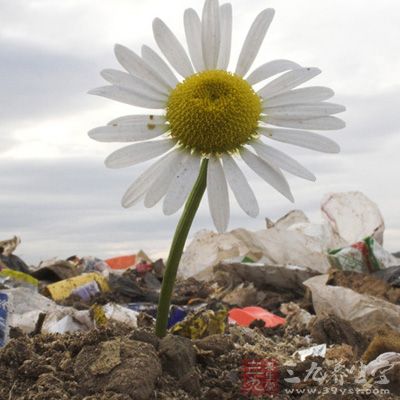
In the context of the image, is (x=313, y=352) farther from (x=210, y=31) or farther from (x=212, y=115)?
(x=210, y=31)

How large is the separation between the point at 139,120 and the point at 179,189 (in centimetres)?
22

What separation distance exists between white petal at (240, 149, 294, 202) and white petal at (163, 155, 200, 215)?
0.51ft

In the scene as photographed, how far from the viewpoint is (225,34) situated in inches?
85.8

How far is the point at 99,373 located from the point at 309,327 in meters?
1.42

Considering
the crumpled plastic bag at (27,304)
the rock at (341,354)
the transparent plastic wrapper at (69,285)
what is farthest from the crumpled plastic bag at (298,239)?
the rock at (341,354)

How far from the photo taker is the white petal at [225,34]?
2180mm

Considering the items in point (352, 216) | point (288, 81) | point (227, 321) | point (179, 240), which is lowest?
point (227, 321)

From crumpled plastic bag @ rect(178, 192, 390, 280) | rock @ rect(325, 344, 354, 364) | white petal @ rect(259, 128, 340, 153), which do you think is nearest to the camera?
white petal @ rect(259, 128, 340, 153)

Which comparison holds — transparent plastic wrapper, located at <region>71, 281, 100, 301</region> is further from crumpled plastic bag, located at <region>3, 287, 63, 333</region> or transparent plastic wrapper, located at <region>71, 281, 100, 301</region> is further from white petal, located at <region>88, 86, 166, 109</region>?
white petal, located at <region>88, 86, 166, 109</region>

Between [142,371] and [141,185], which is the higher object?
[141,185]

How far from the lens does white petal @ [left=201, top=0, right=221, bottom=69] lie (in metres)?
2.13

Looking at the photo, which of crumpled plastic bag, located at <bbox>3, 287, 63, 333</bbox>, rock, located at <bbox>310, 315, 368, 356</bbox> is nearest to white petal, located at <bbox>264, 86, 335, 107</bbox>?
rock, located at <bbox>310, 315, 368, 356</bbox>

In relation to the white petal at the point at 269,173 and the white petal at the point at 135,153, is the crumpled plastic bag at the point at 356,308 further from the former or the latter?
the white petal at the point at 135,153

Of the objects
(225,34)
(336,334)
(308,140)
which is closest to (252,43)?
(225,34)
